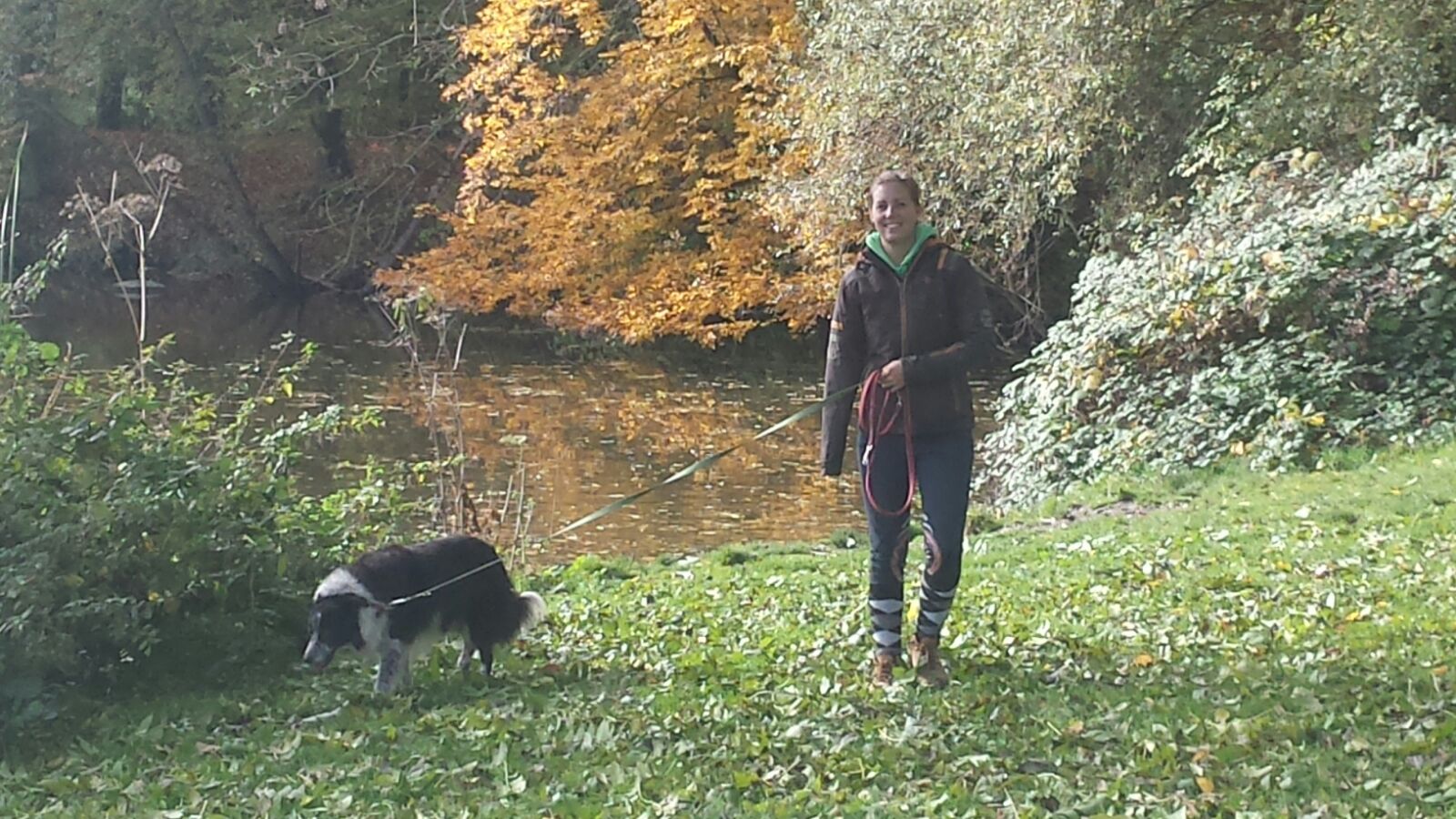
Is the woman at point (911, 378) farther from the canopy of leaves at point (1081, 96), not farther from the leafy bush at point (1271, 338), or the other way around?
the canopy of leaves at point (1081, 96)

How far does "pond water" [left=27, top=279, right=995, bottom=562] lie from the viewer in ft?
52.5

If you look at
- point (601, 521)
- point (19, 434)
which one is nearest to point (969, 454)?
point (19, 434)

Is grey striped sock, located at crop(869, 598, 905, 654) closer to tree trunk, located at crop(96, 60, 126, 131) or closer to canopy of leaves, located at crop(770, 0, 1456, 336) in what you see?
canopy of leaves, located at crop(770, 0, 1456, 336)

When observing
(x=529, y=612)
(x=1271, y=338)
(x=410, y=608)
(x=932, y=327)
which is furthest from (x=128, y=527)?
(x=1271, y=338)

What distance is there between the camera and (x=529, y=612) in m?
7.99

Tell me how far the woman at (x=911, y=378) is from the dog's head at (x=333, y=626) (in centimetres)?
232

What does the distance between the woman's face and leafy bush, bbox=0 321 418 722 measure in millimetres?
3885

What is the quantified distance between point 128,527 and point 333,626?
127cm

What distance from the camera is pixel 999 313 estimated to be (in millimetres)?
A: 24703

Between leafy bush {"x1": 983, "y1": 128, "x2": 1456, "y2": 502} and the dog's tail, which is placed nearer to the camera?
the dog's tail

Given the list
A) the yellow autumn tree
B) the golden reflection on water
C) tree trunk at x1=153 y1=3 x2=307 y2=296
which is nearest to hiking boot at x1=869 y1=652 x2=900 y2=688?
the golden reflection on water

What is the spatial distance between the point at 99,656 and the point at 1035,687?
448 cm

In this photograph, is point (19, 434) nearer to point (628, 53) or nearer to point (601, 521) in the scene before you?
point (601, 521)

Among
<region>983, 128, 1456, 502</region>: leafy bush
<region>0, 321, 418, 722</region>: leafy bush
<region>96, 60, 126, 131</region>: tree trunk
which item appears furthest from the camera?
<region>96, 60, 126, 131</region>: tree trunk
